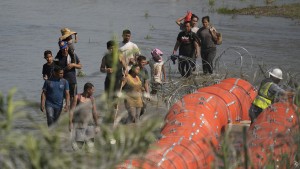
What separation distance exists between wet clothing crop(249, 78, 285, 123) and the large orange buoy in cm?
29

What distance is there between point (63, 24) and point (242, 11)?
1257cm

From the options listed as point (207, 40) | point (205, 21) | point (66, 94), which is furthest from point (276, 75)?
point (207, 40)

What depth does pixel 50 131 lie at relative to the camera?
16.7 ft

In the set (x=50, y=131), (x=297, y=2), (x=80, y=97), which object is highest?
(x=50, y=131)

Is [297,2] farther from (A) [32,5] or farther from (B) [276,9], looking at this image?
(A) [32,5]

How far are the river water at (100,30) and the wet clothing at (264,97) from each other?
706 centimetres

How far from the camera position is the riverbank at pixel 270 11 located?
149 feet

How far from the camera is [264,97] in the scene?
14.4m

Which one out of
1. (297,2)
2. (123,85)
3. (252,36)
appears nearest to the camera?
(123,85)

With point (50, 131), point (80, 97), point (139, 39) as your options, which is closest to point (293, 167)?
point (50, 131)

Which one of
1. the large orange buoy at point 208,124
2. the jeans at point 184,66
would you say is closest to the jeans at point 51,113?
the large orange buoy at point 208,124

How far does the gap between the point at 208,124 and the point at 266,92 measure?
3.92ft

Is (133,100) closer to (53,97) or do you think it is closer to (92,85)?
(53,97)

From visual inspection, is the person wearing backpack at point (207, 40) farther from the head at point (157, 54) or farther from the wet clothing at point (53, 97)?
the wet clothing at point (53, 97)
